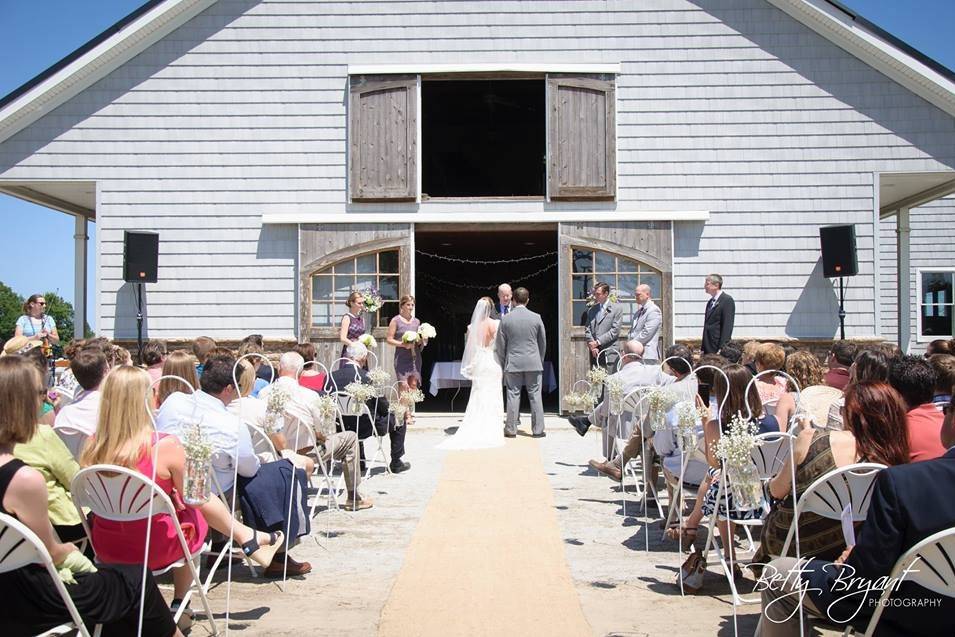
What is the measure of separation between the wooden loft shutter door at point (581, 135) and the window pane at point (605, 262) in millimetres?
821

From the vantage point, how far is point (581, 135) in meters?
12.0

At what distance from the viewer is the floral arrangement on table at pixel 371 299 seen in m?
11.6

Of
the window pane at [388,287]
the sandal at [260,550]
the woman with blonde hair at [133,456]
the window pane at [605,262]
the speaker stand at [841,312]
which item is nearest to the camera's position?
the woman with blonde hair at [133,456]

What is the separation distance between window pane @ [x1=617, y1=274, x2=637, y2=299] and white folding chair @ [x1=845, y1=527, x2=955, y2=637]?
950cm

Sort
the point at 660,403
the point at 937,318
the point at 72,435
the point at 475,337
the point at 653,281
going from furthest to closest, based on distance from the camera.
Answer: the point at 937,318
the point at 653,281
the point at 475,337
the point at 660,403
the point at 72,435

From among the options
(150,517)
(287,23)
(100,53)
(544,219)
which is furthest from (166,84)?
(150,517)

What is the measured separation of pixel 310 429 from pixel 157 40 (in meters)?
8.58

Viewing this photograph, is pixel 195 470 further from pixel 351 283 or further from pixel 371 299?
pixel 351 283

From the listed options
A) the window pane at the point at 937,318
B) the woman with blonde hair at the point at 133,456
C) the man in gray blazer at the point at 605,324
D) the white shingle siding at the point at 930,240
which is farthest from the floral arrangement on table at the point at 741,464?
the window pane at the point at 937,318

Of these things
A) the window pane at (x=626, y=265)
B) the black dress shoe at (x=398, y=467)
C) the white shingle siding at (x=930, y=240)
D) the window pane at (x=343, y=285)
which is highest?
the white shingle siding at (x=930, y=240)

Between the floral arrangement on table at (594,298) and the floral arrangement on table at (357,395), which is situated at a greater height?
the floral arrangement on table at (594,298)

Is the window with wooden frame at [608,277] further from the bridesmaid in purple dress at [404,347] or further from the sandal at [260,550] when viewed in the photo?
the sandal at [260,550]

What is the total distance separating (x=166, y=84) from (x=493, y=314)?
578cm

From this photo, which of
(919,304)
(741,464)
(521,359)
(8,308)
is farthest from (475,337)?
(8,308)
